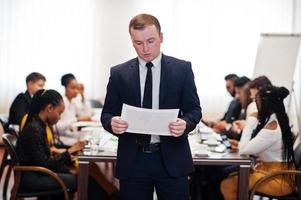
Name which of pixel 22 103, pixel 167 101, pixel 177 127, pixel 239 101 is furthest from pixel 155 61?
pixel 239 101

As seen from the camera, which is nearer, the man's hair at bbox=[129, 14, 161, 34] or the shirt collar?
the man's hair at bbox=[129, 14, 161, 34]

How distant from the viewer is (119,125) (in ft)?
5.80

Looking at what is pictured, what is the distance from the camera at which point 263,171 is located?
300 cm

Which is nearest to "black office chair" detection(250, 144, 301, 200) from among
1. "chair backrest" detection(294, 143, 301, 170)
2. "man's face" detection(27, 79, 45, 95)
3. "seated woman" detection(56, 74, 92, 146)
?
"chair backrest" detection(294, 143, 301, 170)

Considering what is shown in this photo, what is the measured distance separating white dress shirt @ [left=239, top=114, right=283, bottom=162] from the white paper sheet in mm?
1280

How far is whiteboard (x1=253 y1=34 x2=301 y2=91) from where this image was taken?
571cm

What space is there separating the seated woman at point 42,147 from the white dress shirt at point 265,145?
104 centimetres

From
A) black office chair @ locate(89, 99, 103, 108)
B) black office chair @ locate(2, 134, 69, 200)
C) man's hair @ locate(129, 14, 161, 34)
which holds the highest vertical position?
man's hair @ locate(129, 14, 161, 34)

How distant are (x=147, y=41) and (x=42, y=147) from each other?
140 centimetres

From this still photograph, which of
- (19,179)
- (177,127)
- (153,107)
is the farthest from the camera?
(19,179)

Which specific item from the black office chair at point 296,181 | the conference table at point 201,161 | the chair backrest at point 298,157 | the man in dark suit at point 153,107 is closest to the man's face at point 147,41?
the man in dark suit at point 153,107

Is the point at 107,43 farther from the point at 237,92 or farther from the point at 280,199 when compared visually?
the point at 280,199

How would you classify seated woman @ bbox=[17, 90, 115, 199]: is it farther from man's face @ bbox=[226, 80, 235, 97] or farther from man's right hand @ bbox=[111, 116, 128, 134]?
man's face @ bbox=[226, 80, 235, 97]

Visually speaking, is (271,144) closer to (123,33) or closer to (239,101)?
(239,101)
